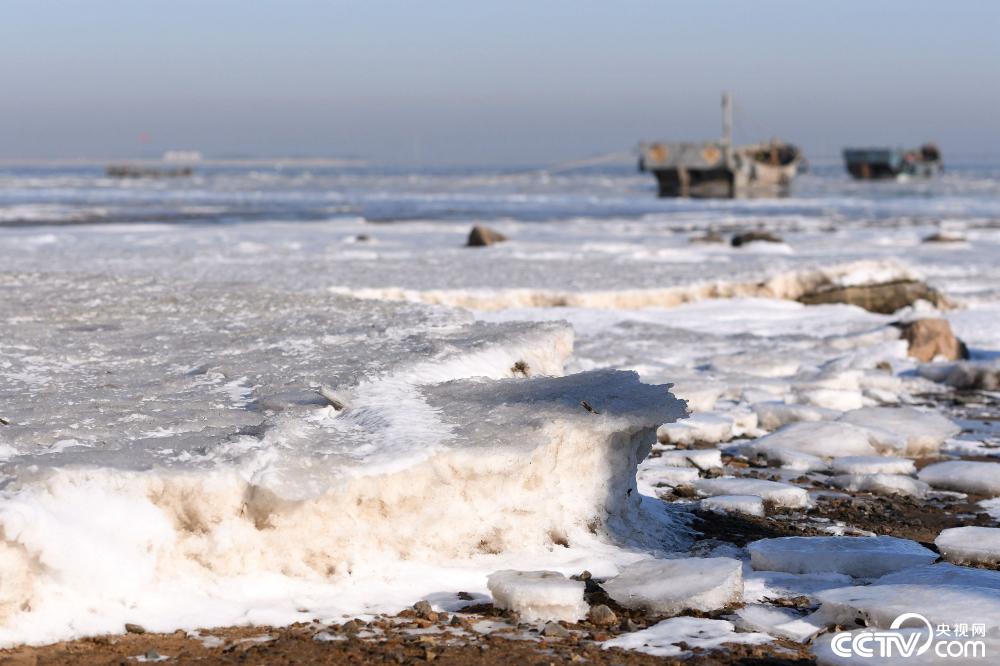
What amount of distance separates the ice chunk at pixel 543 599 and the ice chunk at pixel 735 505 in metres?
1.48

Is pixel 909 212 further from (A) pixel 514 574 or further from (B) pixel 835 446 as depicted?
(A) pixel 514 574

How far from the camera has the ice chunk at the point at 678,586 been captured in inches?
134

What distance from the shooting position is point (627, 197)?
4734 cm

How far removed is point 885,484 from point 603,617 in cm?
242

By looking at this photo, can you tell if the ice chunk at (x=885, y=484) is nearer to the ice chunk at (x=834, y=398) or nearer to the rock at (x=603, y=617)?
the ice chunk at (x=834, y=398)

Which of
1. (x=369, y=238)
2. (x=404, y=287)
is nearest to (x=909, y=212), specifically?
(x=369, y=238)

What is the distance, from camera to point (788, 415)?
22.1 feet

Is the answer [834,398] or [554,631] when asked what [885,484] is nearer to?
[834,398]

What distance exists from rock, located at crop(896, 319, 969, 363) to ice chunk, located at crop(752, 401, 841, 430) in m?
2.62

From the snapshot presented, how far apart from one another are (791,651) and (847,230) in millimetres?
22236

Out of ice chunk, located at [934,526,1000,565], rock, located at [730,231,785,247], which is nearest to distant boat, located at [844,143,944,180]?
rock, located at [730,231,785,247]

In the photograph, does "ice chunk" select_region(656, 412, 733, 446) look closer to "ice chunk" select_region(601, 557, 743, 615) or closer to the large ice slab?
the large ice slab

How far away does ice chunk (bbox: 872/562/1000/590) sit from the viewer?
3400 millimetres

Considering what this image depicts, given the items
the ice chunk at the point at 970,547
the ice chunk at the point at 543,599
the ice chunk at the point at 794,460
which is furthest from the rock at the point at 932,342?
the ice chunk at the point at 543,599
